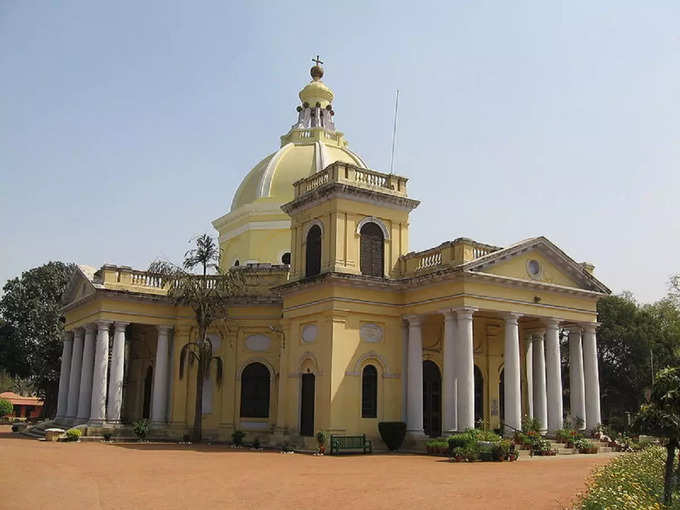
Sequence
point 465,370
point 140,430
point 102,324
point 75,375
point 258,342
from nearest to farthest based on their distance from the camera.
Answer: point 465,370 → point 140,430 → point 102,324 → point 258,342 → point 75,375

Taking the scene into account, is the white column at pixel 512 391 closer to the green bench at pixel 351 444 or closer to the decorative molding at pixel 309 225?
the green bench at pixel 351 444

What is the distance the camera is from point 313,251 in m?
29.1

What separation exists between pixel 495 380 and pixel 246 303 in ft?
38.5

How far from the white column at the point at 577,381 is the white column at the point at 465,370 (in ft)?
20.4

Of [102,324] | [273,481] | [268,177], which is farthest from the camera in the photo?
[268,177]

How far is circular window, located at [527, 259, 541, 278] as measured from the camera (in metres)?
27.8

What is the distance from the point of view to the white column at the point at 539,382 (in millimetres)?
29983

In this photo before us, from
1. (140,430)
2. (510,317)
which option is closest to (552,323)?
(510,317)

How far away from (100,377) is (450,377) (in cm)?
1573

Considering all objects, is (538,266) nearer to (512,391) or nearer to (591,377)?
(512,391)

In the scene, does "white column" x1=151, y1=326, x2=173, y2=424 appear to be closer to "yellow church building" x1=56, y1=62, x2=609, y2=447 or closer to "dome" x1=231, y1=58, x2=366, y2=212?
"yellow church building" x1=56, y1=62, x2=609, y2=447

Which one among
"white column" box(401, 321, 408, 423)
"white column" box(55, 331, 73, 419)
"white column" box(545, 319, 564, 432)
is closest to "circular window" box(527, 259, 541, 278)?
"white column" box(545, 319, 564, 432)

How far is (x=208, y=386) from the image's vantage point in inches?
1256

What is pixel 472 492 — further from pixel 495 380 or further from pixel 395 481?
pixel 495 380
